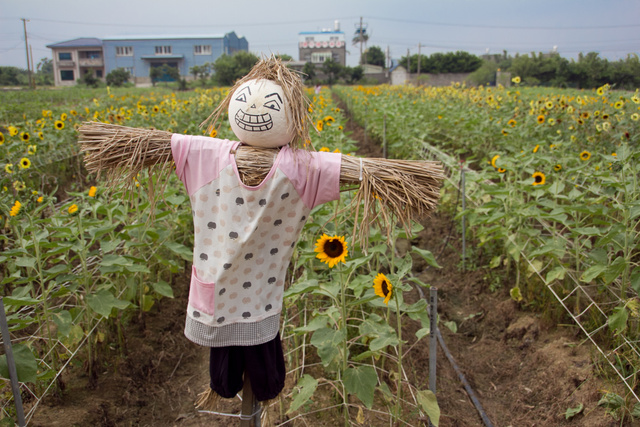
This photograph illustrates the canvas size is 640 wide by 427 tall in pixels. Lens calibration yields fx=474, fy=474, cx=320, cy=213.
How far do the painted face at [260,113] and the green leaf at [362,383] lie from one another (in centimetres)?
86

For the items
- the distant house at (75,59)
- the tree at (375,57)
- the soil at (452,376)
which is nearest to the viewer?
the soil at (452,376)

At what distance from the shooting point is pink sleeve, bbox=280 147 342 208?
1.57 m

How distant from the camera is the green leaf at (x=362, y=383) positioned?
5.40ft

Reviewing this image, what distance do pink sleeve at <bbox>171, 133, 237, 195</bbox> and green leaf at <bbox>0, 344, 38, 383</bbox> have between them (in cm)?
88

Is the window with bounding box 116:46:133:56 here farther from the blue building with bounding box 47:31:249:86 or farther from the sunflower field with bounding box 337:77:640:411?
the sunflower field with bounding box 337:77:640:411

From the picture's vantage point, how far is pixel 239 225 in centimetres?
158

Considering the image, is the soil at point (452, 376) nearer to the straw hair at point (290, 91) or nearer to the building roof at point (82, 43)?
the straw hair at point (290, 91)

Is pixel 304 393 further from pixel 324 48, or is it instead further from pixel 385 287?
pixel 324 48

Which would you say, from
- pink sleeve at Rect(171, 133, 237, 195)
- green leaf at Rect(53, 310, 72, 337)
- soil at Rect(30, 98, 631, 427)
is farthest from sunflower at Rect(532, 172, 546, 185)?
green leaf at Rect(53, 310, 72, 337)

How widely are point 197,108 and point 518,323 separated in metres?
8.54

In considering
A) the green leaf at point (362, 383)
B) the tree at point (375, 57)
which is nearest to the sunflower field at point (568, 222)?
the green leaf at point (362, 383)

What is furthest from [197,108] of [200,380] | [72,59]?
[72,59]

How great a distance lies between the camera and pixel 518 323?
309cm

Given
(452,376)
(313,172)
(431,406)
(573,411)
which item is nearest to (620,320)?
(573,411)
